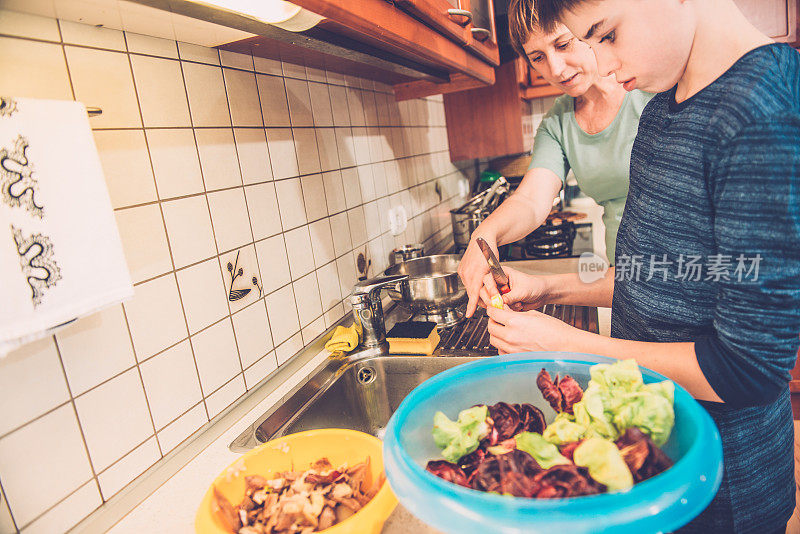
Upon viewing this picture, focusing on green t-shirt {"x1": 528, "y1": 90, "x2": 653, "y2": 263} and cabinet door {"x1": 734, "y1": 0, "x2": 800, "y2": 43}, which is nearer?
green t-shirt {"x1": 528, "y1": 90, "x2": 653, "y2": 263}

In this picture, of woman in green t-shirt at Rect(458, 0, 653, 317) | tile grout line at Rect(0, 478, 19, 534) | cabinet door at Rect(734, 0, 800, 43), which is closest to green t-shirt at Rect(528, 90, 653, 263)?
woman in green t-shirt at Rect(458, 0, 653, 317)

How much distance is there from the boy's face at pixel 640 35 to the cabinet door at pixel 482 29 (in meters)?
0.76

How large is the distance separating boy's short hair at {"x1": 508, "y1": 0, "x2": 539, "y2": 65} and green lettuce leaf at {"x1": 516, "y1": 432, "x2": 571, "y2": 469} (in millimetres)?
1054

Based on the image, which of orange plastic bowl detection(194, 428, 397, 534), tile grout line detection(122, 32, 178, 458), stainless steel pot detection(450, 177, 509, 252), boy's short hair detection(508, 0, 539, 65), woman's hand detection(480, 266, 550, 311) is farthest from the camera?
stainless steel pot detection(450, 177, 509, 252)

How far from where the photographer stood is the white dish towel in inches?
22.7

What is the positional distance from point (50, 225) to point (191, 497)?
501 mm

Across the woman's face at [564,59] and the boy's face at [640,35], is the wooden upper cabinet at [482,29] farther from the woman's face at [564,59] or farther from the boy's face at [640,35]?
the boy's face at [640,35]

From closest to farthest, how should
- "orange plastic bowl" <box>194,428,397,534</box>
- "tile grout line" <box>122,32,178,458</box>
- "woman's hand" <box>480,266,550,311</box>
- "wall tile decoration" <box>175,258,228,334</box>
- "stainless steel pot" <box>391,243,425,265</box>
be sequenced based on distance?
"orange plastic bowl" <box>194,428,397,534</box>, "tile grout line" <box>122,32,178,458</box>, "wall tile decoration" <box>175,258,228,334</box>, "woman's hand" <box>480,266,550,311</box>, "stainless steel pot" <box>391,243,425,265</box>

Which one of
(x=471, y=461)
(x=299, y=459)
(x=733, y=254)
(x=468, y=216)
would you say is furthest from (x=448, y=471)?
(x=468, y=216)

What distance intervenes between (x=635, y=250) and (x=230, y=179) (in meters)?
0.85

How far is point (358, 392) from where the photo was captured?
1261mm

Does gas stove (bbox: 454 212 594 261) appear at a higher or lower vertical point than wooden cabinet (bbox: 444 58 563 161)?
lower

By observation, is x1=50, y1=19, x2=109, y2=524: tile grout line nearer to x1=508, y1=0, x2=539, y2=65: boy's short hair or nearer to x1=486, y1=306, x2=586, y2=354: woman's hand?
x1=486, y1=306, x2=586, y2=354: woman's hand

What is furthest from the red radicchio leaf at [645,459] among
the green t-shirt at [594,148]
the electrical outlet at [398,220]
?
the electrical outlet at [398,220]
